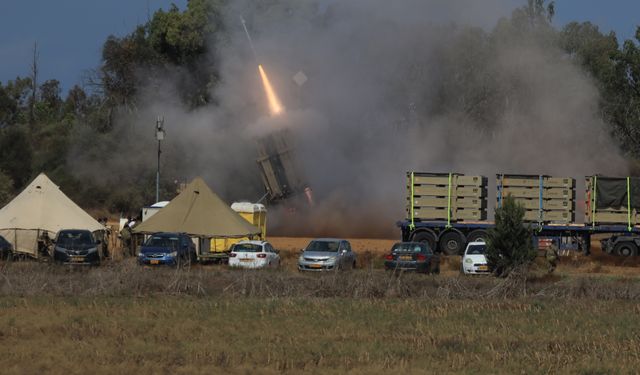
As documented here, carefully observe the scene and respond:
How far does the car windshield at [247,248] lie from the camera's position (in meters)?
36.6

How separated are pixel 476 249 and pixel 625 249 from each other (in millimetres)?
9100

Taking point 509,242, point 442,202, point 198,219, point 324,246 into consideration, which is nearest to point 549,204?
point 442,202

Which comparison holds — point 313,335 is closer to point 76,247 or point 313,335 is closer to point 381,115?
point 76,247

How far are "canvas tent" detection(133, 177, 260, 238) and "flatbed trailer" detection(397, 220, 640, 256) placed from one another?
9635 mm

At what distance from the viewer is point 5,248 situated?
37656 millimetres

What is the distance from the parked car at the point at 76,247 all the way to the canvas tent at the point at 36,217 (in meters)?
1.79

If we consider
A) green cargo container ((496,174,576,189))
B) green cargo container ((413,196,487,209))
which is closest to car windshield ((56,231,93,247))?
green cargo container ((413,196,487,209))

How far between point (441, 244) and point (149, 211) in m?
12.1

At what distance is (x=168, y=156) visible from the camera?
2350 inches

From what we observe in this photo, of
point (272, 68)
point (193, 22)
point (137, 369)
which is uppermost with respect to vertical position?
point (193, 22)

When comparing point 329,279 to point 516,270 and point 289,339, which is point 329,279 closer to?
point 516,270

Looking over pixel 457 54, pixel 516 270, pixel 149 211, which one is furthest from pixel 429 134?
pixel 516 270

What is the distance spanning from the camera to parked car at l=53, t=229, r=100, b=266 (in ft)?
119

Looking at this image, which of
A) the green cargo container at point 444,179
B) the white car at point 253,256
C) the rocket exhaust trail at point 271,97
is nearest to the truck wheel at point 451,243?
the green cargo container at point 444,179
